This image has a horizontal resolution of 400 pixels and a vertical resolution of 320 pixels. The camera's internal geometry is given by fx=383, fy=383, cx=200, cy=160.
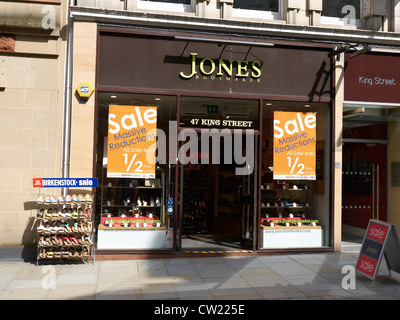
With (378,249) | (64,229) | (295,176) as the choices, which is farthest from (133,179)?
(378,249)

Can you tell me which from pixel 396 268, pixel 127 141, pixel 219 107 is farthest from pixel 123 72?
pixel 396 268

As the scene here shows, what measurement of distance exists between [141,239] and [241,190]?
9.48 feet

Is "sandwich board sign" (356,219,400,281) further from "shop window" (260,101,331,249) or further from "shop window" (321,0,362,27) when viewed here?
"shop window" (321,0,362,27)

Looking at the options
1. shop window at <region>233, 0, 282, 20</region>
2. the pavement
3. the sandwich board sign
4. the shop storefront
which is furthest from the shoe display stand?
shop window at <region>233, 0, 282, 20</region>

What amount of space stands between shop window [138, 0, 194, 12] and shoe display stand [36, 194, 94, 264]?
4.59 metres

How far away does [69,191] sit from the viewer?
8.27 m

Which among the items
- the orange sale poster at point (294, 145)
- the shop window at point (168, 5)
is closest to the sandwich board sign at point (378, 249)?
the orange sale poster at point (294, 145)

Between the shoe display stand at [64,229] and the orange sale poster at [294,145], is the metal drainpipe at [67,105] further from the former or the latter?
the orange sale poster at [294,145]

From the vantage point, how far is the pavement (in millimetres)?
6152

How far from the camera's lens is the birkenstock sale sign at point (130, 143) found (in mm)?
8555

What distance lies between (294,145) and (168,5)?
4.47m

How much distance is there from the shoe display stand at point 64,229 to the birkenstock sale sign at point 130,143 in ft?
3.51

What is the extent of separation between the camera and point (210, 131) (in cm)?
893
